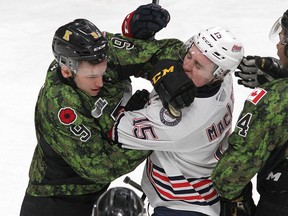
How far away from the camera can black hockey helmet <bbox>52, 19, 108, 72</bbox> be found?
223 cm

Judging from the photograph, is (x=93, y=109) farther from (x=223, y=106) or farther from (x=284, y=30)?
(x=284, y=30)

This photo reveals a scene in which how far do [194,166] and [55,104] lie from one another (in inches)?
20.9

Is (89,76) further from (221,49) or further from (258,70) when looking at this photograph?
(258,70)

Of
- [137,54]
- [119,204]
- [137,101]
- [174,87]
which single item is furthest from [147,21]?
[119,204]

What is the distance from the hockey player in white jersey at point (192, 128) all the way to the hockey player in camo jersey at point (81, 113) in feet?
0.26

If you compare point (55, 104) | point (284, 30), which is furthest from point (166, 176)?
point (284, 30)

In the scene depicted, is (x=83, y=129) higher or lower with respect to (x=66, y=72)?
lower

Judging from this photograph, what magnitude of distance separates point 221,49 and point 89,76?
0.46 m

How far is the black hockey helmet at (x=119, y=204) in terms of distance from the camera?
1853 millimetres

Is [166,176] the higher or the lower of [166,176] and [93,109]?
the lower

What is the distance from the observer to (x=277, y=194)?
7.32 feet

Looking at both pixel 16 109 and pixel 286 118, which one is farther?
pixel 16 109

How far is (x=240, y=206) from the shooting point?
2.35 m

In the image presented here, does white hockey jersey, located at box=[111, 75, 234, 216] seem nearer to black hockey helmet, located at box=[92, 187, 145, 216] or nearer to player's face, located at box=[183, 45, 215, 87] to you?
player's face, located at box=[183, 45, 215, 87]
